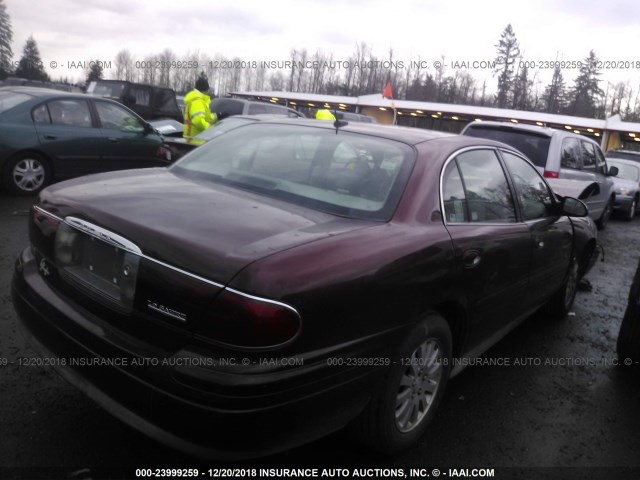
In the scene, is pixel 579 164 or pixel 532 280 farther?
pixel 579 164

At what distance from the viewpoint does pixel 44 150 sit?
7.59 m

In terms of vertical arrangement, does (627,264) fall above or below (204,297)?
below

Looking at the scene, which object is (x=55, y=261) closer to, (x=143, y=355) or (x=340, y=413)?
(x=143, y=355)

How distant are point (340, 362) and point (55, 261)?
4.66ft

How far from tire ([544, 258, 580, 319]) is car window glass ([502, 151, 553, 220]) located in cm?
86

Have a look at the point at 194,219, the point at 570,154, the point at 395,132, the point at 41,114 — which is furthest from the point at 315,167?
the point at 570,154

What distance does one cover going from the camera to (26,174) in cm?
752

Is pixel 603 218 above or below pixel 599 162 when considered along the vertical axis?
below

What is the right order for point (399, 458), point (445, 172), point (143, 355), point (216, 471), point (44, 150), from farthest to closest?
point (44, 150)
point (445, 172)
point (399, 458)
point (216, 471)
point (143, 355)

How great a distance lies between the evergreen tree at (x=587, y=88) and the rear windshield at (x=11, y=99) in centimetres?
6533

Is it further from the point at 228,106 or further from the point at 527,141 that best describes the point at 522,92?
the point at 527,141

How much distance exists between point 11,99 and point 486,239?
7.36 m

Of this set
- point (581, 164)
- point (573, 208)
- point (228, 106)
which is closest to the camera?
point (573, 208)

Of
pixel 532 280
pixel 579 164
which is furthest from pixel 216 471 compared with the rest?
pixel 579 164
